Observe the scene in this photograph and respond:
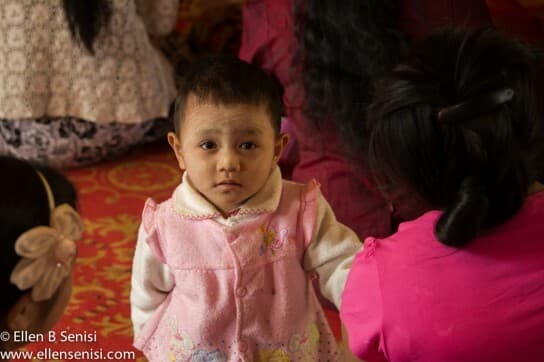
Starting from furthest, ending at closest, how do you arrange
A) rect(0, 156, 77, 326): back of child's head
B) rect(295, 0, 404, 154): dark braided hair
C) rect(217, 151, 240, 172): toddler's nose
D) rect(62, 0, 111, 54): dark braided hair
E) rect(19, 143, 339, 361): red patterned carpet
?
rect(62, 0, 111, 54): dark braided hair
rect(19, 143, 339, 361): red patterned carpet
rect(295, 0, 404, 154): dark braided hair
rect(217, 151, 240, 172): toddler's nose
rect(0, 156, 77, 326): back of child's head

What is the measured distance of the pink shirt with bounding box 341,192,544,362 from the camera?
94 centimetres

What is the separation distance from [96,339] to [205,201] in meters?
0.64

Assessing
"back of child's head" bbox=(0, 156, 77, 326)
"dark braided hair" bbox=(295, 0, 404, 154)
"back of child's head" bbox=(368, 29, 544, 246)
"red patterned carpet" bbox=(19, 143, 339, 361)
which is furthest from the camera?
"red patterned carpet" bbox=(19, 143, 339, 361)

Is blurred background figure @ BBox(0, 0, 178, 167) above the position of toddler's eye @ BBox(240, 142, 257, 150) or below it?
below

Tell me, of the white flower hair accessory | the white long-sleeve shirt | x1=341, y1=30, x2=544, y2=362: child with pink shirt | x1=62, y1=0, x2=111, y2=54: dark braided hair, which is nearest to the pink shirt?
x1=341, y1=30, x2=544, y2=362: child with pink shirt

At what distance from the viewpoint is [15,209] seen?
778 millimetres

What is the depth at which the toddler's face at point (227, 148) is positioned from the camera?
1058 mm

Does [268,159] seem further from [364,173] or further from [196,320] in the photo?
[364,173]

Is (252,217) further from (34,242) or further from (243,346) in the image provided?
(34,242)

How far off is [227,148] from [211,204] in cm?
11

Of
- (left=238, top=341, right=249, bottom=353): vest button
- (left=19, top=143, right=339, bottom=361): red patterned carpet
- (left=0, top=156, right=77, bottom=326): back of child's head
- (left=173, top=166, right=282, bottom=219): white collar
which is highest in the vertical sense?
(left=0, top=156, right=77, bottom=326): back of child's head

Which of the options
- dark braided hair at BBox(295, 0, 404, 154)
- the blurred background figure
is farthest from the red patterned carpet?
dark braided hair at BBox(295, 0, 404, 154)

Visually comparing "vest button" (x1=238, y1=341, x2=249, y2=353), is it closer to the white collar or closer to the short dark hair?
the white collar

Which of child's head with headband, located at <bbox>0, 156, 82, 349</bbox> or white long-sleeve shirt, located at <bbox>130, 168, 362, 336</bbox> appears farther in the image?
white long-sleeve shirt, located at <bbox>130, 168, 362, 336</bbox>
